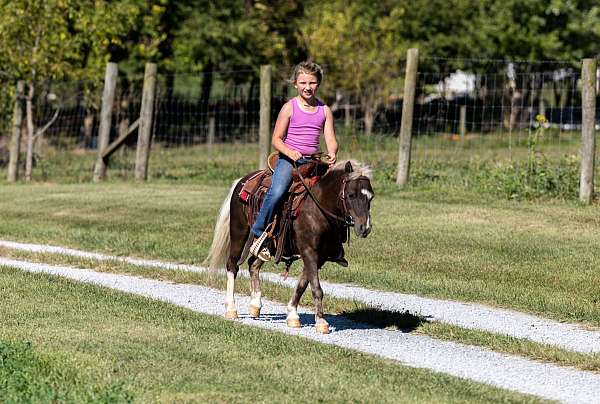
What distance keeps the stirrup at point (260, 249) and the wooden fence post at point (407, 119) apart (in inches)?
452

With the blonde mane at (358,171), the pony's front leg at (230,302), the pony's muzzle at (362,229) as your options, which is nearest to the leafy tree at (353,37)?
the pony's front leg at (230,302)

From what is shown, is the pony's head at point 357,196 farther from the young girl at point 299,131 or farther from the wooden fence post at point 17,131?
the wooden fence post at point 17,131

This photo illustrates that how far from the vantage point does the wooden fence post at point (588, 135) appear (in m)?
19.6

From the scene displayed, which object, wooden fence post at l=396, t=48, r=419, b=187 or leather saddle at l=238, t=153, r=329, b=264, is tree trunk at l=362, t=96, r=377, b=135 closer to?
wooden fence post at l=396, t=48, r=419, b=187

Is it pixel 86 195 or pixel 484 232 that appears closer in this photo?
pixel 484 232

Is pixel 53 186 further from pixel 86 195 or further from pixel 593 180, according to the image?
pixel 593 180

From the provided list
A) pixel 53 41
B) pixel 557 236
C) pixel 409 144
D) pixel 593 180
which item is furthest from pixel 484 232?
pixel 53 41

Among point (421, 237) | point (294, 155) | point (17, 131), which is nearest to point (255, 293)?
point (294, 155)

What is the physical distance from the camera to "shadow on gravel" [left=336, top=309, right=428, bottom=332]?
444 inches

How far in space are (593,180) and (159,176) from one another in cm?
1137

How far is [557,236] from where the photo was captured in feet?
55.4

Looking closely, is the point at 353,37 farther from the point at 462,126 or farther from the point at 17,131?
the point at 462,126

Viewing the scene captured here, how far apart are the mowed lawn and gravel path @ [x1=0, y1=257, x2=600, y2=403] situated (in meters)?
1.92

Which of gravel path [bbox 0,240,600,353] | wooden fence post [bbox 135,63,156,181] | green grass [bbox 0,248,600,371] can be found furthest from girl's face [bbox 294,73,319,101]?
wooden fence post [bbox 135,63,156,181]
